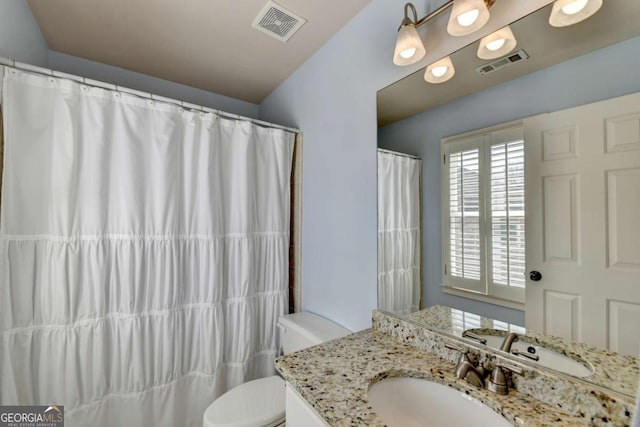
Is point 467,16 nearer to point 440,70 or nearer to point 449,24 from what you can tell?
point 449,24

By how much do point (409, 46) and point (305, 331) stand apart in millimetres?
1366

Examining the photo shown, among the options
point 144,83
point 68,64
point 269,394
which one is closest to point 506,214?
point 269,394

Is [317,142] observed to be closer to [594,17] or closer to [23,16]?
[594,17]

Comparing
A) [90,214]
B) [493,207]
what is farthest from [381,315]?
[90,214]

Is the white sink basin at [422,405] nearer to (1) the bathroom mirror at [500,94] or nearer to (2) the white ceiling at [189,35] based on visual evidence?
(1) the bathroom mirror at [500,94]

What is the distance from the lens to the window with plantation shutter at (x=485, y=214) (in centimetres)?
79

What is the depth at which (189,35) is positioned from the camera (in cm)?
149

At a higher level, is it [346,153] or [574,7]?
[574,7]

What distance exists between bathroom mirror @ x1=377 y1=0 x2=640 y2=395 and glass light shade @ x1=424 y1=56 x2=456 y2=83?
0.7 inches

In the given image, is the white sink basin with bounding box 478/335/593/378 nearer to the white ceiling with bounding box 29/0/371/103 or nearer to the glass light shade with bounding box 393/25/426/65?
the glass light shade with bounding box 393/25/426/65

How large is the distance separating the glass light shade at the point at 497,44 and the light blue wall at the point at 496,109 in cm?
11

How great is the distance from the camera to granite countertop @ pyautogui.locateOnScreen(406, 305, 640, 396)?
1.99 ft

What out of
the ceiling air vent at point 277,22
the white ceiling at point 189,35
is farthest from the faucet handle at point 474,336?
the ceiling air vent at point 277,22

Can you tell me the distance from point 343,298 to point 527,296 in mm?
829
